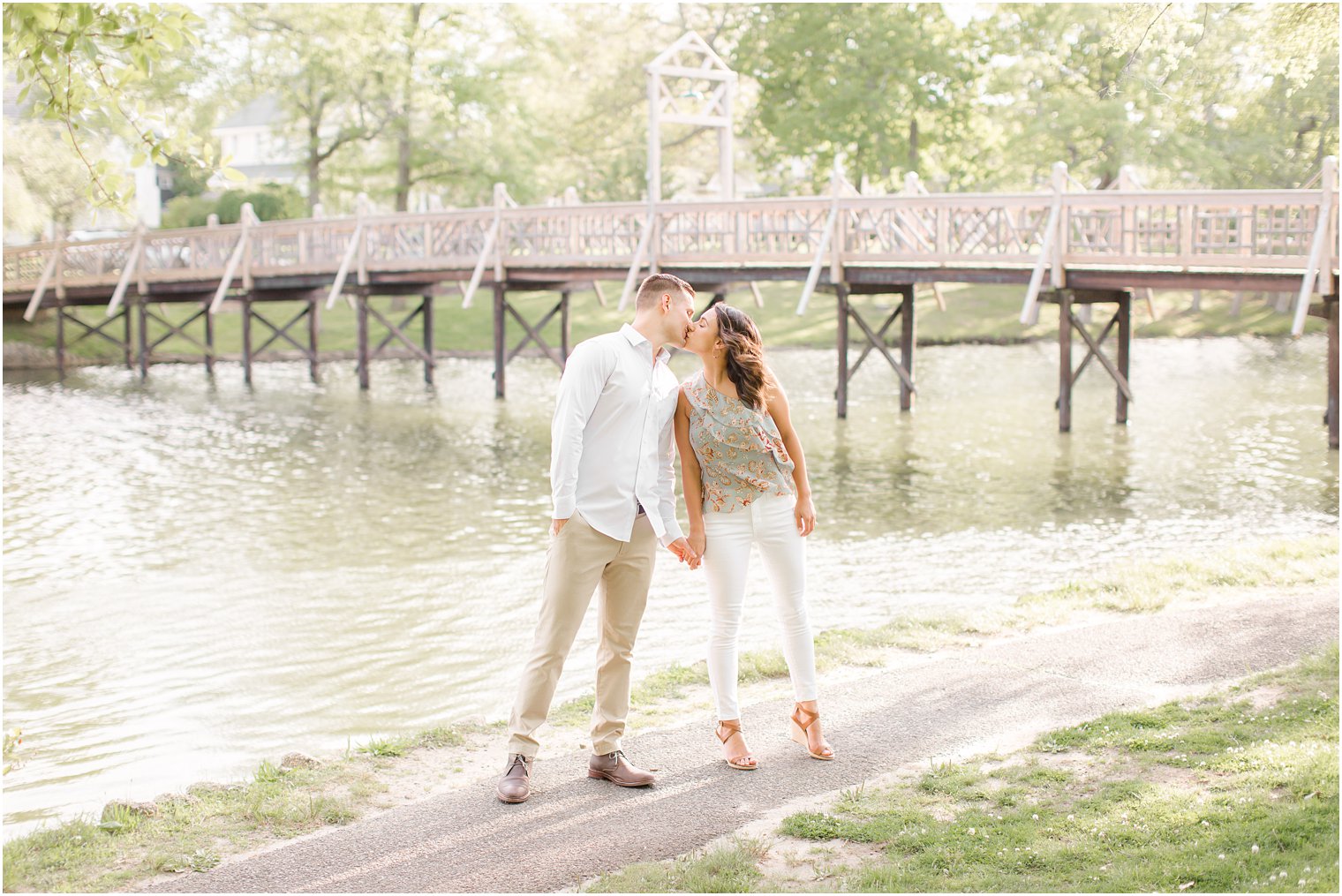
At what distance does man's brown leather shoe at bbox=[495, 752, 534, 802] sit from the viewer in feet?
18.9

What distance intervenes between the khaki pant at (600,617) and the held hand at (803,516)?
26.9 inches

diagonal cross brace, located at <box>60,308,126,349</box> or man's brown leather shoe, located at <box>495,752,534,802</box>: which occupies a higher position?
diagonal cross brace, located at <box>60,308,126,349</box>

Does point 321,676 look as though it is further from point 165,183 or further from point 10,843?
point 165,183

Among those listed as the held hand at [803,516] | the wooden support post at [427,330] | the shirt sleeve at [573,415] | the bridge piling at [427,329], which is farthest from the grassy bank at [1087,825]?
the bridge piling at [427,329]

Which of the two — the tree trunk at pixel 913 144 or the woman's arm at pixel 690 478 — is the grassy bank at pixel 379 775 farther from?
the tree trunk at pixel 913 144

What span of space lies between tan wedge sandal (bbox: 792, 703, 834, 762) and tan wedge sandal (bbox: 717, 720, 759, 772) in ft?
0.86

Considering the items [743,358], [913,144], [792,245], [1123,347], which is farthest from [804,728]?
[913,144]

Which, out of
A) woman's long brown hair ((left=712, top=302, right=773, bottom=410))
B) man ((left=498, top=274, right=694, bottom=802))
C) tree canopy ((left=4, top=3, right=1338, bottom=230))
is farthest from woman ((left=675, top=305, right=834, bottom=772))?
tree canopy ((left=4, top=3, right=1338, bottom=230))

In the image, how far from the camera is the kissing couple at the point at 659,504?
5.90 m

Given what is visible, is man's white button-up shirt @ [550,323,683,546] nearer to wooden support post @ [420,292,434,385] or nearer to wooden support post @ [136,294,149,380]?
wooden support post @ [420,292,434,385]

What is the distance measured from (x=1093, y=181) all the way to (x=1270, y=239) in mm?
26819

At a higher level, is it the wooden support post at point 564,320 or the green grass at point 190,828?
the wooden support post at point 564,320

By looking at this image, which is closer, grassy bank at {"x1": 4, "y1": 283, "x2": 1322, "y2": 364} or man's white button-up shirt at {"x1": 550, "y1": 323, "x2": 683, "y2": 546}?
man's white button-up shirt at {"x1": 550, "y1": 323, "x2": 683, "y2": 546}

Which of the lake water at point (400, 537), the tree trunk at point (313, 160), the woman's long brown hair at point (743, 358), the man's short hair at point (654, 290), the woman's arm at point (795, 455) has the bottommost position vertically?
the lake water at point (400, 537)
